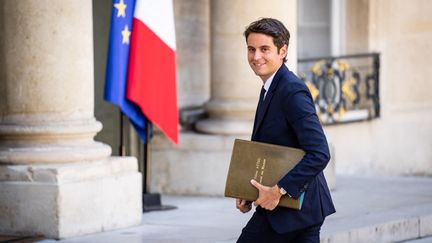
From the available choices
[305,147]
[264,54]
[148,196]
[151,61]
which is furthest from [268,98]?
[148,196]

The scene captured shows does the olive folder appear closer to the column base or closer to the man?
the man

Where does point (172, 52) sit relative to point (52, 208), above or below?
above

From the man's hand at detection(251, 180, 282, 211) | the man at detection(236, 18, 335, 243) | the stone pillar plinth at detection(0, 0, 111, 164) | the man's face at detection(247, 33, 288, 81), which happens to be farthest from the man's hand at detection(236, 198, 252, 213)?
the stone pillar plinth at detection(0, 0, 111, 164)

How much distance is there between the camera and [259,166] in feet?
18.5

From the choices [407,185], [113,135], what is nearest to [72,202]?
[113,135]

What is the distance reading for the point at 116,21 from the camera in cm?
1002

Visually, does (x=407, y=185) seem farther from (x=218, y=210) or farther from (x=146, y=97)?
(x=146, y=97)

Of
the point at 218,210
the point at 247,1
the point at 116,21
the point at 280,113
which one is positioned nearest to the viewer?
the point at 280,113

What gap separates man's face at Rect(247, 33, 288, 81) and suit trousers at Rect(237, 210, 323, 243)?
27.5 inches

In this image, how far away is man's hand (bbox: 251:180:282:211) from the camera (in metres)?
5.55

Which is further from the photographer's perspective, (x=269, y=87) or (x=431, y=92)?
(x=431, y=92)

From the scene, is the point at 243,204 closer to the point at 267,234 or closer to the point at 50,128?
the point at 267,234

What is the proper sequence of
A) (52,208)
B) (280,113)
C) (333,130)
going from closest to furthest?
1. (280,113)
2. (52,208)
3. (333,130)

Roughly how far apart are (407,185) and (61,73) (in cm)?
545
